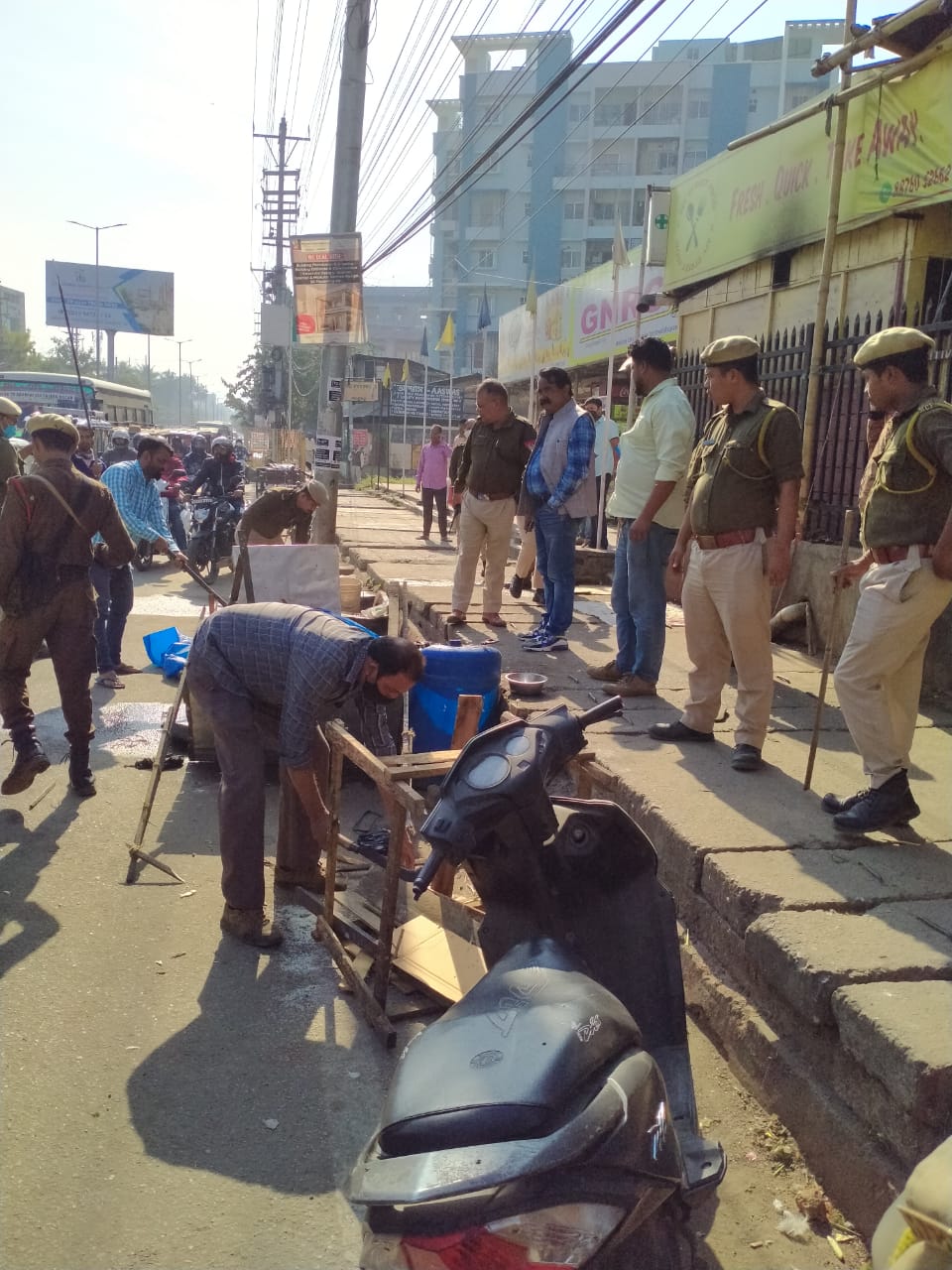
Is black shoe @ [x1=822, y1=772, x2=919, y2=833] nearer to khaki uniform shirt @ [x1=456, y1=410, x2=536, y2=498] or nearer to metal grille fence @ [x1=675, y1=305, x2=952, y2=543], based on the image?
metal grille fence @ [x1=675, y1=305, x2=952, y2=543]

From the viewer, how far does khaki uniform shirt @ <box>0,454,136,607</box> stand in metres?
4.89

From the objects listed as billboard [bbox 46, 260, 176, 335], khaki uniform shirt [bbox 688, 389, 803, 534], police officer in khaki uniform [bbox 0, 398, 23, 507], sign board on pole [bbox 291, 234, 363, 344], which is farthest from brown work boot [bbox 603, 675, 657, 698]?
billboard [bbox 46, 260, 176, 335]

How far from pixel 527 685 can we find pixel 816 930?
2.67m

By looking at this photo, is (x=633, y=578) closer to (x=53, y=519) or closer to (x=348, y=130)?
(x=53, y=519)

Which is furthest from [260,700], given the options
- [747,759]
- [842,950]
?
[842,950]

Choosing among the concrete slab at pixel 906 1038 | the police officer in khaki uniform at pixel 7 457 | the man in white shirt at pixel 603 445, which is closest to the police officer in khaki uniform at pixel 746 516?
the concrete slab at pixel 906 1038

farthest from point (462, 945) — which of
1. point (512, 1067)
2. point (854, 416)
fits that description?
point (854, 416)

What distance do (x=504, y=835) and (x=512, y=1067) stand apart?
2.42 feet

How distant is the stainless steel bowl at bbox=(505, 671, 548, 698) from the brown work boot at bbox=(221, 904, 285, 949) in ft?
6.74

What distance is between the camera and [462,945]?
11.5 ft

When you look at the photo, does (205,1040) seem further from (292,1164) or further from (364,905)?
(364,905)

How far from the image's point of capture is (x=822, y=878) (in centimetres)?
320

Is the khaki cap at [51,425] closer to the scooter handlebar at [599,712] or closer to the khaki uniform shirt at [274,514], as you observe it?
the khaki uniform shirt at [274,514]

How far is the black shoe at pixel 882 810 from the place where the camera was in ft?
11.5
